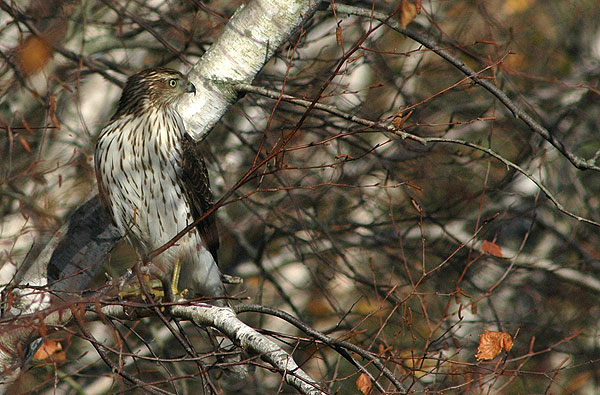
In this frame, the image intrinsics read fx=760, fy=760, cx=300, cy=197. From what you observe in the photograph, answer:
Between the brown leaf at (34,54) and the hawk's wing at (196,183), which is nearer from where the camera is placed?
the hawk's wing at (196,183)

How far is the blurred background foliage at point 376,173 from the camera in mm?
5699

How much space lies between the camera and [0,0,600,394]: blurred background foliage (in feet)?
18.7

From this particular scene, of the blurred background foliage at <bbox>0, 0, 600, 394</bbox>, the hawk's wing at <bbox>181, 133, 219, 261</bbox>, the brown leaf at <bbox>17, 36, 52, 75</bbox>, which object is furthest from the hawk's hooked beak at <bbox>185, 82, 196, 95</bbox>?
the brown leaf at <bbox>17, 36, 52, 75</bbox>

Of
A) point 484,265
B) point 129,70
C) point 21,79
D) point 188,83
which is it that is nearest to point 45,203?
point 21,79

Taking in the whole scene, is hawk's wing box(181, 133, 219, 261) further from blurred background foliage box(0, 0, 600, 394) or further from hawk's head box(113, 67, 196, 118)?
blurred background foliage box(0, 0, 600, 394)

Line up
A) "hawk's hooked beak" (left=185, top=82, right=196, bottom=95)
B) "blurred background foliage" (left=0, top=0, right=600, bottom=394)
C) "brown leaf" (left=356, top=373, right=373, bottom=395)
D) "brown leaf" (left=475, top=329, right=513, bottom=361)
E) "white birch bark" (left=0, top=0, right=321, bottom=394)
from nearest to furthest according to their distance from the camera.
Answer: "brown leaf" (left=356, top=373, right=373, bottom=395)
"brown leaf" (left=475, top=329, right=513, bottom=361)
"white birch bark" (left=0, top=0, right=321, bottom=394)
"hawk's hooked beak" (left=185, top=82, right=196, bottom=95)
"blurred background foliage" (left=0, top=0, right=600, bottom=394)

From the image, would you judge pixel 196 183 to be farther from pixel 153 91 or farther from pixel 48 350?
pixel 48 350

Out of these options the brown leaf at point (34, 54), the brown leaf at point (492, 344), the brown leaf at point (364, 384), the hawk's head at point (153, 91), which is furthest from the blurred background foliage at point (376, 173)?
the brown leaf at point (364, 384)

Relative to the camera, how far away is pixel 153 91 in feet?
13.6

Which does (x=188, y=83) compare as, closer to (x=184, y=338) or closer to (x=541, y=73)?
(x=184, y=338)

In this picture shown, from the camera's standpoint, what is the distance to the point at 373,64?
6312mm

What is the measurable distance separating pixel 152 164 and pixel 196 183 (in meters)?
0.30

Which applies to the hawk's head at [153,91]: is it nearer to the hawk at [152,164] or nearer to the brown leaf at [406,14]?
the hawk at [152,164]

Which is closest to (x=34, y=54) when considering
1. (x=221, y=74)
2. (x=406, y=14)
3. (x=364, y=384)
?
(x=221, y=74)
